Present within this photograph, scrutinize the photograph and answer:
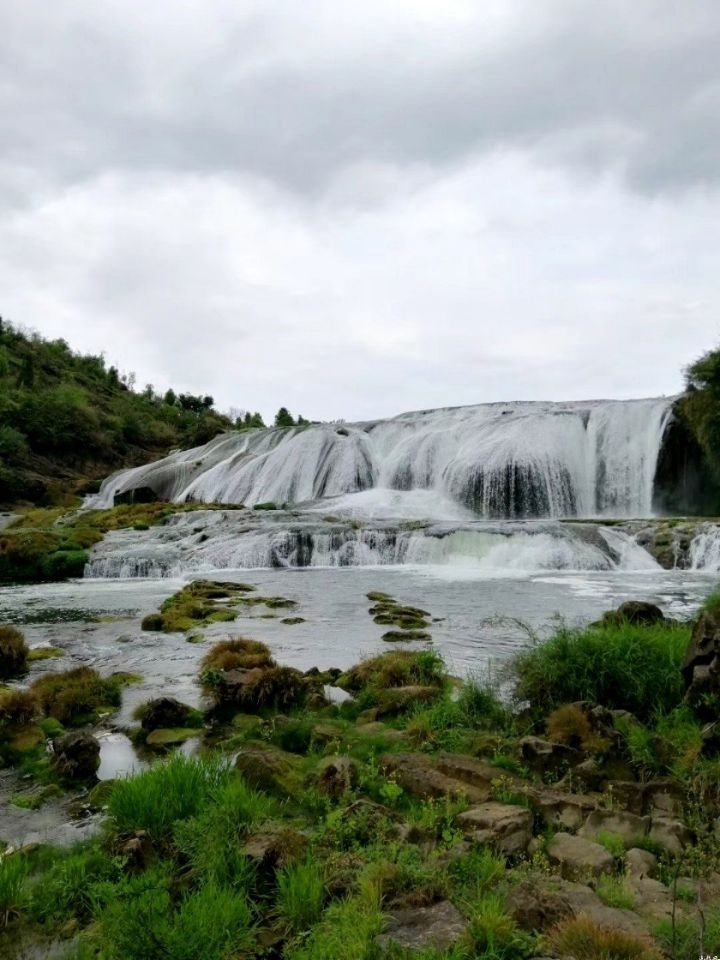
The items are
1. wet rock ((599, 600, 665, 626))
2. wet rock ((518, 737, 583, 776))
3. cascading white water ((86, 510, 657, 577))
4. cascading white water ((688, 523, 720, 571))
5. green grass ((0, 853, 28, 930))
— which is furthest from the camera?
cascading white water ((86, 510, 657, 577))

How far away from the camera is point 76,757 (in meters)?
5.78

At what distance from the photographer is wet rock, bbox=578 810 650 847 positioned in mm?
4127

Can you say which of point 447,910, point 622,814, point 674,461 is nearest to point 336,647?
point 622,814

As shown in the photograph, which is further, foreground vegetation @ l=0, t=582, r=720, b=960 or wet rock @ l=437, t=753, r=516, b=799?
wet rock @ l=437, t=753, r=516, b=799

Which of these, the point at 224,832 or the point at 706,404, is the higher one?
the point at 706,404

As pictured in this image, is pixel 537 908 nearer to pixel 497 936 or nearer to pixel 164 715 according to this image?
pixel 497 936

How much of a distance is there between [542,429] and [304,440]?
1364 cm

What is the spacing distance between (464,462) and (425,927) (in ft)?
98.9

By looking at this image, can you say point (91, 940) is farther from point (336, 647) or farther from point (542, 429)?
point (542, 429)

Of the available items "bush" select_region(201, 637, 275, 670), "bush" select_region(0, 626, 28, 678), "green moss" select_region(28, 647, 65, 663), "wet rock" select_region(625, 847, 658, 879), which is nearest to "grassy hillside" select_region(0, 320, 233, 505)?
"green moss" select_region(28, 647, 65, 663)

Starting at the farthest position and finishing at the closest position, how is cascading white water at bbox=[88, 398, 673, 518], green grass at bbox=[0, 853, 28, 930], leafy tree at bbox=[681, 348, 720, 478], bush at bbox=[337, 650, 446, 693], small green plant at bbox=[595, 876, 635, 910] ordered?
cascading white water at bbox=[88, 398, 673, 518]
leafy tree at bbox=[681, 348, 720, 478]
bush at bbox=[337, 650, 446, 693]
green grass at bbox=[0, 853, 28, 930]
small green plant at bbox=[595, 876, 635, 910]

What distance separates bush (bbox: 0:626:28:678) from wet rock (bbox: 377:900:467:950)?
26.1ft

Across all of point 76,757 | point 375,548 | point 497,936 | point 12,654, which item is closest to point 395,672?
point 76,757

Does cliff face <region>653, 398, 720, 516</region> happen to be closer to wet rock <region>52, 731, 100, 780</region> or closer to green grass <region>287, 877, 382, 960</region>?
wet rock <region>52, 731, 100, 780</region>
